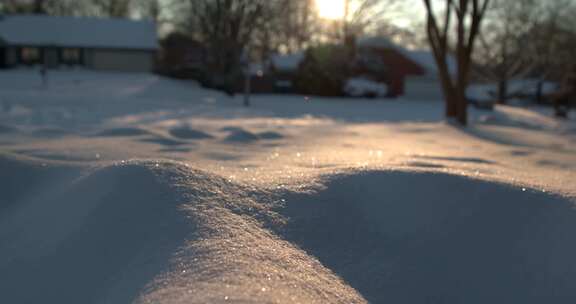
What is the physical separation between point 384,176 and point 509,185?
0.86 metres

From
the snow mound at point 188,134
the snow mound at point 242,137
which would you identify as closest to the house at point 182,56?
the snow mound at point 188,134

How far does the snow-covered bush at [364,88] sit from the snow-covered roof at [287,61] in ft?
13.0

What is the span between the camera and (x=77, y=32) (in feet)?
111

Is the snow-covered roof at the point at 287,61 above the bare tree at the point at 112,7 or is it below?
below

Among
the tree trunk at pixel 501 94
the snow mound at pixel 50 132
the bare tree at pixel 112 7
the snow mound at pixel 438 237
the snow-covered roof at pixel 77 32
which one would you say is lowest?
the snow mound at pixel 438 237

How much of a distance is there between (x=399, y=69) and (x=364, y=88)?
512cm

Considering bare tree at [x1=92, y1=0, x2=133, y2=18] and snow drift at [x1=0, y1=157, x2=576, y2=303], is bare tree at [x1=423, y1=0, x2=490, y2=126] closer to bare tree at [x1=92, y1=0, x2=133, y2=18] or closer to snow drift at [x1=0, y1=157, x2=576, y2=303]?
snow drift at [x1=0, y1=157, x2=576, y2=303]

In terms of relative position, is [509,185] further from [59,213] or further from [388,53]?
[388,53]

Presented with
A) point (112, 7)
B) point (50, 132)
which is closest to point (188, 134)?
point (50, 132)

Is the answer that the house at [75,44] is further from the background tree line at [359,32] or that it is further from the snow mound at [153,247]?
the snow mound at [153,247]

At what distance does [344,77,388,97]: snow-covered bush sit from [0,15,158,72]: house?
1382 cm

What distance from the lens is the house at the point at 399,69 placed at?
32562 millimetres

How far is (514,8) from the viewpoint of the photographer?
103ft

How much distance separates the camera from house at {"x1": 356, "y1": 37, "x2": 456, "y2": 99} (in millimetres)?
32562
